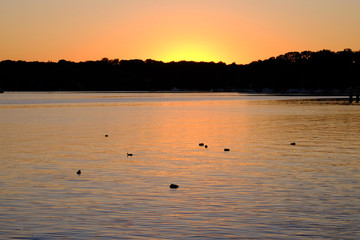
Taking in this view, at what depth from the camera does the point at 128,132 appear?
5250cm

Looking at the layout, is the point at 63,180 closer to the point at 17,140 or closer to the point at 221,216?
the point at 221,216

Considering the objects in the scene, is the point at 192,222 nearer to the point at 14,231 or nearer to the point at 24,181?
the point at 14,231

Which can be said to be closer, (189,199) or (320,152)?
(189,199)

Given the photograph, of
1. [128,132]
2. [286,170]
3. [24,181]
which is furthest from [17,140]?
[286,170]

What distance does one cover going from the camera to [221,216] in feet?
57.2

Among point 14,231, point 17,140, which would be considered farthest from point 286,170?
point 17,140

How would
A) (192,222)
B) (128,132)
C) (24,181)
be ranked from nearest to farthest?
(192,222) → (24,181) → (128,132)

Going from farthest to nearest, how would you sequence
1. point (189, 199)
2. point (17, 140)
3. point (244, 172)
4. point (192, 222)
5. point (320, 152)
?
point (17, 140), point (320, 152), point (244, 172), point (189, 199), point (192, 222)

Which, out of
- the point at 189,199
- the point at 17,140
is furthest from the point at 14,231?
the point at 17,140

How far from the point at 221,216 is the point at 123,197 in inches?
170

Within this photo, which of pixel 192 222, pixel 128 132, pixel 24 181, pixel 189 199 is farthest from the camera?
pixel 128 132

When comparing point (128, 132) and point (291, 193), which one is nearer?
point (291, 193)

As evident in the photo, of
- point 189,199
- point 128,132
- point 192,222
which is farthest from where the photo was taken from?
point 128,132

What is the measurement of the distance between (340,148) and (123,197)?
20244 mm
